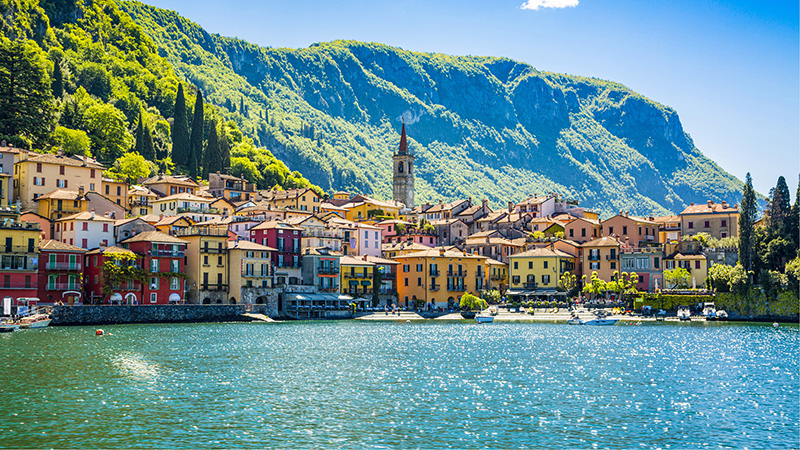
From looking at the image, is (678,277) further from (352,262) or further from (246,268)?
(246,268)

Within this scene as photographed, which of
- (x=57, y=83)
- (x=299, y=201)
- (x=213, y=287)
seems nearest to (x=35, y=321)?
(x=213, y=287)

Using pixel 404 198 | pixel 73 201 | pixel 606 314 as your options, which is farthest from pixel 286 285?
pixel 404 198

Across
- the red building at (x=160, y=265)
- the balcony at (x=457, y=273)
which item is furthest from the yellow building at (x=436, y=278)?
the red building at (x=160, y=265)

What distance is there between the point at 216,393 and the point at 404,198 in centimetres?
15131

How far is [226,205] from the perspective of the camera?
122m

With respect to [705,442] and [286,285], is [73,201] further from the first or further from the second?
[705,442]

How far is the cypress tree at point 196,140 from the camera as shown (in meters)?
146

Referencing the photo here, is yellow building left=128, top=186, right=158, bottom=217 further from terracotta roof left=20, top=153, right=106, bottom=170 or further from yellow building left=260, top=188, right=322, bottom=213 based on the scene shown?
yellow building left=260, top=188, right=322, bottom=213

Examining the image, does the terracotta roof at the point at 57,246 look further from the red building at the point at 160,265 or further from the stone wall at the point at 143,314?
the stone wall at the point at 143,314

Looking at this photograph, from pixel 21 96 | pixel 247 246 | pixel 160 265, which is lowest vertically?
pixel 160 265

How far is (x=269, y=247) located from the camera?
324 feet

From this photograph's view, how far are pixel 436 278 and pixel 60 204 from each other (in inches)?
1734

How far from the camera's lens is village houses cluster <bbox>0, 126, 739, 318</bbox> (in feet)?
274

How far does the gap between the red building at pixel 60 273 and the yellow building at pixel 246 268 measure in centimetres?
1592
